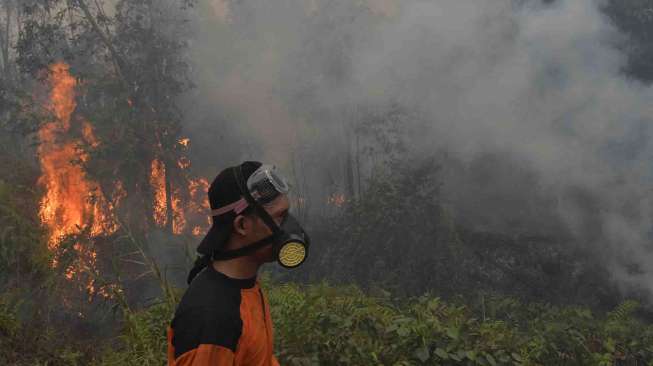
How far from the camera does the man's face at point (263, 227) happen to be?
1.64m

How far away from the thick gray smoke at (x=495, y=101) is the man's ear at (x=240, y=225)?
7.26 metres

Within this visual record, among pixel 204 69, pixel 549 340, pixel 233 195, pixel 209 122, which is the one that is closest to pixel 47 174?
pixel 209 122

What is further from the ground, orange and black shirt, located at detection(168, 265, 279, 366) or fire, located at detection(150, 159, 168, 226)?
fire, located at detection(150, 159, 168, 226)

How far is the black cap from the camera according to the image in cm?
161

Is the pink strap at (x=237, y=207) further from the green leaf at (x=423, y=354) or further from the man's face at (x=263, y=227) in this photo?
the green leaf at (x=423, y=354)

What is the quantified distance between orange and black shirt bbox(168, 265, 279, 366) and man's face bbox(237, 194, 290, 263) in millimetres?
100

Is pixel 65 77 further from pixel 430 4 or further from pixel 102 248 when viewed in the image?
pixel 430 4

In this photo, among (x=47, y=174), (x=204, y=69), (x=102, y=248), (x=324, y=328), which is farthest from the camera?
(x=204, y=69)

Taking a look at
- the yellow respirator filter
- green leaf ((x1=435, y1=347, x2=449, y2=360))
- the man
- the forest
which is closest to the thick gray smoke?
the forest

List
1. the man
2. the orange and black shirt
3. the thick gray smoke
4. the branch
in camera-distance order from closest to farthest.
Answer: the orange and black shirt
the man
the thick gray smoke
the branch

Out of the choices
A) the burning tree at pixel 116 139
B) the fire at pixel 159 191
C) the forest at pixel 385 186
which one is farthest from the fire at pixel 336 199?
the fire at pixel 159 191

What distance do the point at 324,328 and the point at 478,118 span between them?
6.27 m

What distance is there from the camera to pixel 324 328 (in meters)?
4.06

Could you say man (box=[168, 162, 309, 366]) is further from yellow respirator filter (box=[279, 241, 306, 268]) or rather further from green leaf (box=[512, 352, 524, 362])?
green leaf (box=[512, 352, 524, 362])
